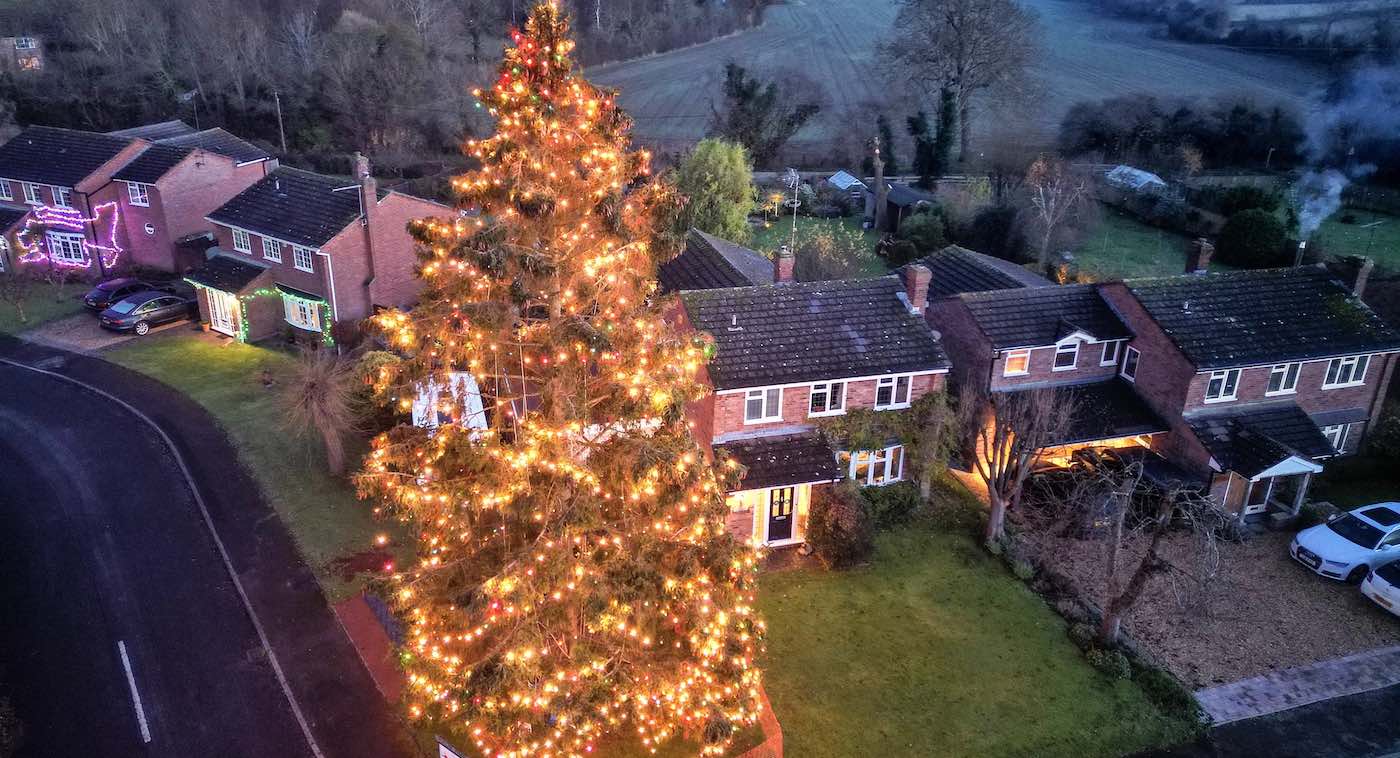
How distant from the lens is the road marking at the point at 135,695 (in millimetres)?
17922

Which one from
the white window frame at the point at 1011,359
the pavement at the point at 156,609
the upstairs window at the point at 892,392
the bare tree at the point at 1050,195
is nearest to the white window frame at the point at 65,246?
the pavement at the point at 156,609

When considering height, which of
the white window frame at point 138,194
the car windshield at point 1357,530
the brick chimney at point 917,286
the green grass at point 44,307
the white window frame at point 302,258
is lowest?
the car windshield at point 1357,530

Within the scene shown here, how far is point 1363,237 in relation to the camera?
157 feet

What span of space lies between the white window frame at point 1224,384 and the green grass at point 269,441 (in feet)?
85.0


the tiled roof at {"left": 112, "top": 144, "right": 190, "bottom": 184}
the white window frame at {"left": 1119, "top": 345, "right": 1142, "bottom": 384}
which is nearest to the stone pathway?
the white window frame at {"left": 1119, "top": 345, "right": 1142, "bottom": 384}

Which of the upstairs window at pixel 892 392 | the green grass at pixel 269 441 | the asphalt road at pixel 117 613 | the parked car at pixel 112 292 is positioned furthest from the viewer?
the parked car at pixel 112 292

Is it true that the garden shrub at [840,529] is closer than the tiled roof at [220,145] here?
Yes

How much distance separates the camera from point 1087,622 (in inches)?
890

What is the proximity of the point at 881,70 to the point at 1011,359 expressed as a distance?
2239 inches

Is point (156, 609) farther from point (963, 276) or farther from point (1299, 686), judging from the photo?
point (963, 276)

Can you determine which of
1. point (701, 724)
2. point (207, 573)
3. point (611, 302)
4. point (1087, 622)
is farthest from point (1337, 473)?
point (207, 573)

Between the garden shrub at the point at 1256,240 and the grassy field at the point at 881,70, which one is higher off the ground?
the grassy field at the point at 881,70

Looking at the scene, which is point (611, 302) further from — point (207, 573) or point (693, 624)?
point (207, 573)

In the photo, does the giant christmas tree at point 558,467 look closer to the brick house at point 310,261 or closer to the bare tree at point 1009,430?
the bare tree at point 1009,430
